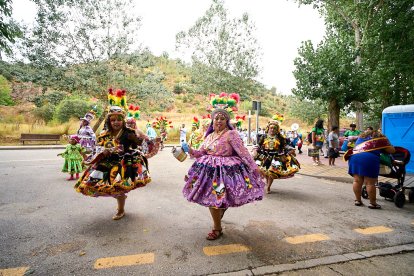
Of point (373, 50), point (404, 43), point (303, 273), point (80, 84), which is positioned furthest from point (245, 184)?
point (80, 84)

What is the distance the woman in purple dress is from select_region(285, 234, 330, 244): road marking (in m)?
0.74

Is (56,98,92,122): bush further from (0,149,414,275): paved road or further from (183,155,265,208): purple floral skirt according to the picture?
(183,155,265,208): purple floral skirt

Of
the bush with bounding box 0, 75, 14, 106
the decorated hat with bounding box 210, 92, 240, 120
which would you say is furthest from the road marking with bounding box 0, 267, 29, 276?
the bush with bounding box 0, 75, 14, 106

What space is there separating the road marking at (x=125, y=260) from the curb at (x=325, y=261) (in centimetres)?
96

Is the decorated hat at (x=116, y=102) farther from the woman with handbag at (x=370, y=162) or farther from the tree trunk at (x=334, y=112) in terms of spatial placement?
the tree trunk at (x=334, y=112)

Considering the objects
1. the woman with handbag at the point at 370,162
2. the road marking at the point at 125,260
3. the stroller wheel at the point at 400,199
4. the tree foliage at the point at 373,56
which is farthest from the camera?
the tree foliage at the point at 373,56

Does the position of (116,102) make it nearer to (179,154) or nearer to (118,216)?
(179,154)

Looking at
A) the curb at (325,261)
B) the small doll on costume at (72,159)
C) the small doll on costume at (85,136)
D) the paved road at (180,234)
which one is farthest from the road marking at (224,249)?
the small doll on costume at (85,136)

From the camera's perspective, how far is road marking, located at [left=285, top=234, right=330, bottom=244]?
353 centimetres

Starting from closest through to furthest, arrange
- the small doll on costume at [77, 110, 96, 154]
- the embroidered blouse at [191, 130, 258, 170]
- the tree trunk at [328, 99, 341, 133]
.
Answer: the embroidered blouse at [191, 130, 258, 170] < the small doll on costume at [77, 110, 96, 154] < the tree trunk at [328, 99, 341, 133]

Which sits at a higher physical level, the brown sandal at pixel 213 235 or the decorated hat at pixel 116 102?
the decorated hat at pixel 116 102

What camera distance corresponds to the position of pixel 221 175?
3.49 meters

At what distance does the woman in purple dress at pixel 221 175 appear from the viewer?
11.2 feet

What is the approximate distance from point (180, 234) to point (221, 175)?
111 centimetres
